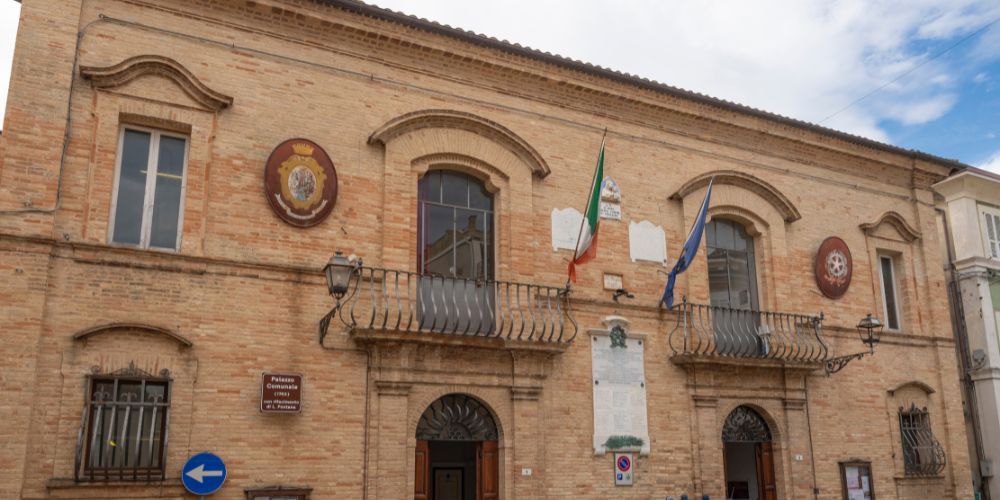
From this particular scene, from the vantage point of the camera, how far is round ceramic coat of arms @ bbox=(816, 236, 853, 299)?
15125 millimetres

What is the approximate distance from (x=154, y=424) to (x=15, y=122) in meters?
3.74

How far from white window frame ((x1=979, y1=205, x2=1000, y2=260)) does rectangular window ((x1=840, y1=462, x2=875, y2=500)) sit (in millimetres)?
6108

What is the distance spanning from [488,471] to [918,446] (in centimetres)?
877

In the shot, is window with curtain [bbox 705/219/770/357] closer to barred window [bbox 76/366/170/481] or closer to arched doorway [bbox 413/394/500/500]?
arched doorway [bbox 413/394/500/500]

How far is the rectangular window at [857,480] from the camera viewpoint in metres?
14.2

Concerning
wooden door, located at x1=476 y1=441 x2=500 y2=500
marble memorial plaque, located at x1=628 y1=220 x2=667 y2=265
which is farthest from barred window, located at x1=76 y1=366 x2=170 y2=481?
marble memorial plaque, located at x1=628 y1=220 x2=667 y2=265

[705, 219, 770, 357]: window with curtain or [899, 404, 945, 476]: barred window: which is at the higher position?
[705, 219, 770, 357]: window with curtain

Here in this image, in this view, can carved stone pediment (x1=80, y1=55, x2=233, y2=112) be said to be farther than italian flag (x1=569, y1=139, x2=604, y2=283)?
No

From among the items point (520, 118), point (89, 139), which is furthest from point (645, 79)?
point (89, 139)

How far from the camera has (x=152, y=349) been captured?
961cm

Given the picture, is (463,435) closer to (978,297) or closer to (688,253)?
(688,253)

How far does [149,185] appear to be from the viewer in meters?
10.2

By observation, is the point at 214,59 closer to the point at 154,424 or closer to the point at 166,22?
the point at 166,22

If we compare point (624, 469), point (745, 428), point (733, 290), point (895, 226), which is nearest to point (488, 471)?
point (624, 469)
